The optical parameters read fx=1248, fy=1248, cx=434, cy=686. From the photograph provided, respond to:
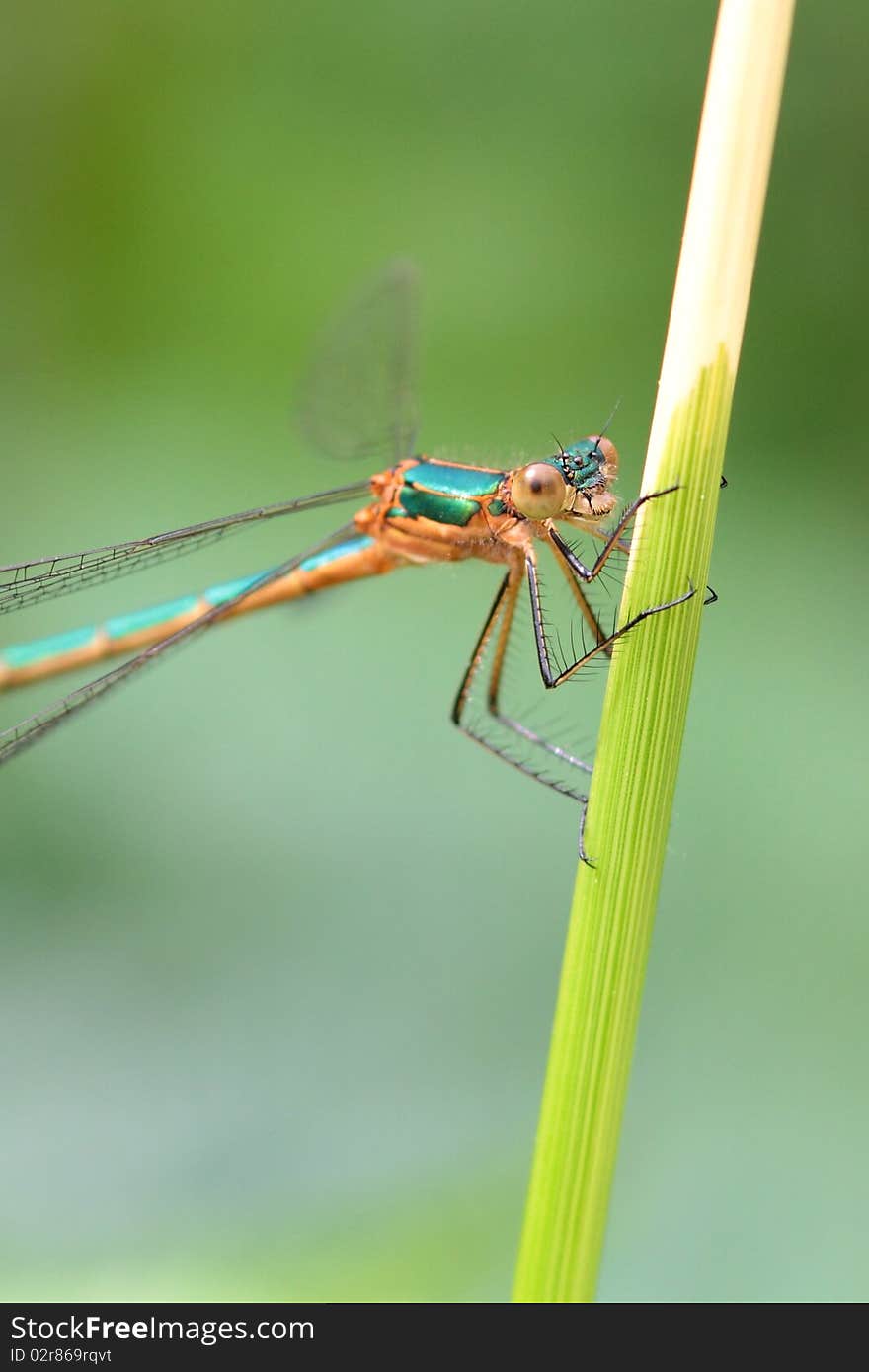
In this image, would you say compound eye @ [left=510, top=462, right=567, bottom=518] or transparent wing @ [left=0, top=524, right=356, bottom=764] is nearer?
compound eye @ [left=510, top=462, right=567, bottom=518]

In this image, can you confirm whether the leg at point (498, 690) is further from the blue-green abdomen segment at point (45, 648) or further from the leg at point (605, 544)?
the blue-green abdomen segment at point (45, 648)

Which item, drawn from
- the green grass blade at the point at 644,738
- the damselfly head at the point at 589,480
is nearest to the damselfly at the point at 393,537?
the damselfly head at the point at 589,480

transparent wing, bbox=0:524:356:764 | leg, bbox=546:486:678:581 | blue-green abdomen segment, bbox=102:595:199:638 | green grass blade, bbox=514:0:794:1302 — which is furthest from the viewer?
blue-green abdomen segment, bbox=102:595:199:638

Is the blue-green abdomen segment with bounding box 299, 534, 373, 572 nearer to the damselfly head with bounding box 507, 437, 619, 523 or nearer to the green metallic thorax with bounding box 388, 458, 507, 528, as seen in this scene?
the green metallic thorax with bounding box 388, 458, 507, 528

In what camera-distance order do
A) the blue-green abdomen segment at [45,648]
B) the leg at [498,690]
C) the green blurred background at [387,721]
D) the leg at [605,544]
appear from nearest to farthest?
the leg at [605,544] → the green blurred background at [387,721] → the leg at [498,690] → the blue-green abdomen segment at [45,648]

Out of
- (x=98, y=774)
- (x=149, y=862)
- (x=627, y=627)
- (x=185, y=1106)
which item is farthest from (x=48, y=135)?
(x=627, y=627)

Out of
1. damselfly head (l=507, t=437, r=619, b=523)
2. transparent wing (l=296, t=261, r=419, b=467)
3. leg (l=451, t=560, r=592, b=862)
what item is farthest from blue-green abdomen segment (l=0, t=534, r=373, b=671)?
damselfly head (l=507, t=437, r=619, b=523)
